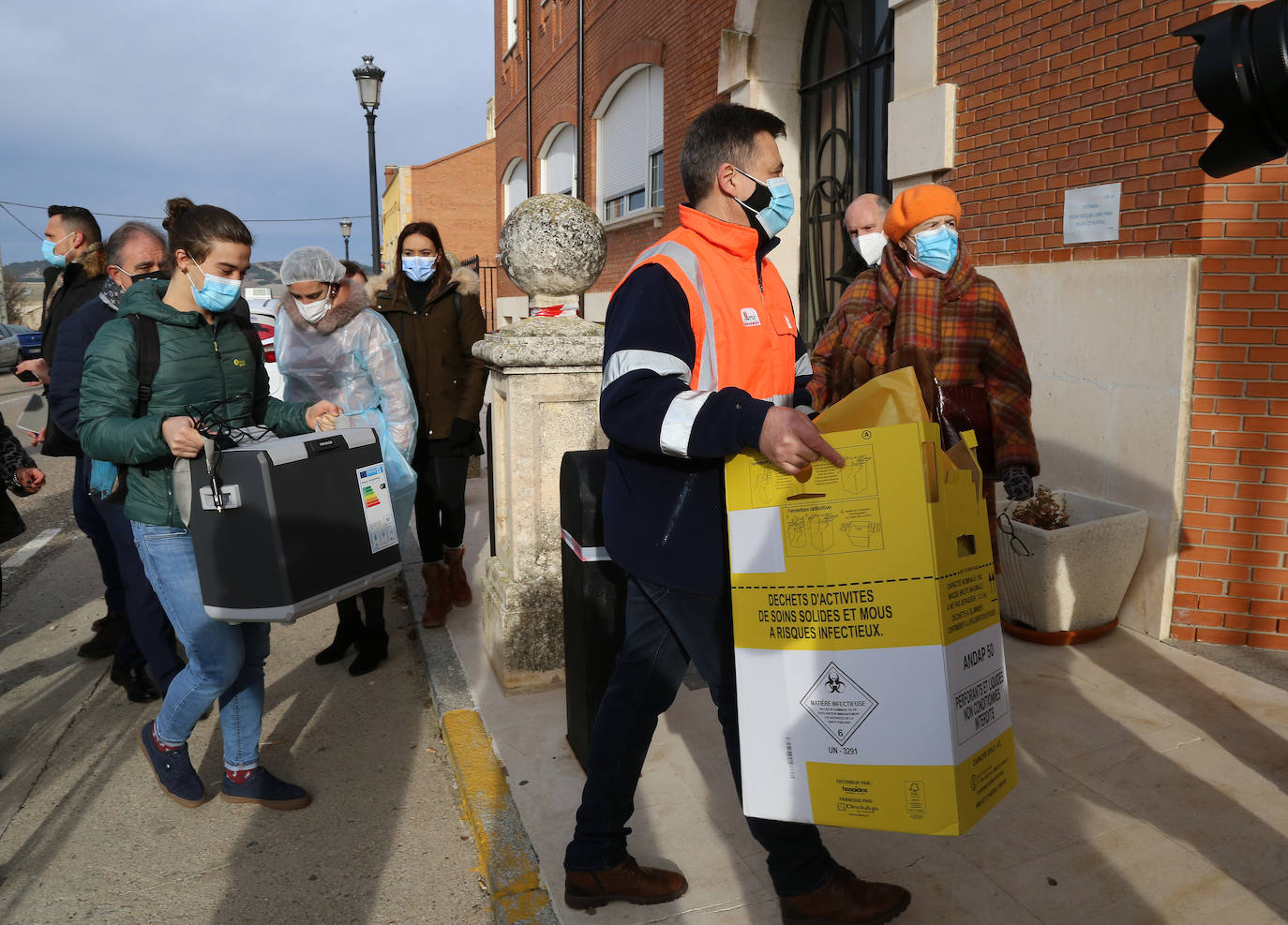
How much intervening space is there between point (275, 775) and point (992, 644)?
2715mm

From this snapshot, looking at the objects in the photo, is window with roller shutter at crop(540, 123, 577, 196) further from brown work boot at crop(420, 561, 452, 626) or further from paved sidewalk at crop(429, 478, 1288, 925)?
paved sidewalk at crop(429, 478, 1288, 925)

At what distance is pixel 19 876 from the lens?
2.96 meters

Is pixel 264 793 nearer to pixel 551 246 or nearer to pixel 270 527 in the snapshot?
pixel 270 527

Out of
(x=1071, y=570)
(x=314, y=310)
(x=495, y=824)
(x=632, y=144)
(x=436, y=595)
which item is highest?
(x=632, y=144)

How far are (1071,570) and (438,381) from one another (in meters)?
3.26

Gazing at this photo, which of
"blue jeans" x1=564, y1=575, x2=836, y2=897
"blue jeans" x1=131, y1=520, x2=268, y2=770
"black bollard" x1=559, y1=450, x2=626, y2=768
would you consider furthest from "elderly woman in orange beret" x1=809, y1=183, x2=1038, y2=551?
"blue jeans" x1=131, y1=520, x2=268, y2=770

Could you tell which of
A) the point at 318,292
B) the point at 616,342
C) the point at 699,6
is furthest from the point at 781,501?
the point at 699,6

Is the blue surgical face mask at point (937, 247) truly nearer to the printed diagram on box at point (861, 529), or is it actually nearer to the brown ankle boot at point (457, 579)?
the printed diagram on box at point (861, 529)

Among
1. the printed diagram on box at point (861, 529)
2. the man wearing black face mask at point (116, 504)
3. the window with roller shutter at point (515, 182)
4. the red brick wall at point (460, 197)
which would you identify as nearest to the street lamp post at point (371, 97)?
the window with roller shutter at point (515, 182)

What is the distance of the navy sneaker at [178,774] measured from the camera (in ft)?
10.8

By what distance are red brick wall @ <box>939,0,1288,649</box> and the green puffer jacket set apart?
3.96m

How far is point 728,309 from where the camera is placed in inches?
87.4

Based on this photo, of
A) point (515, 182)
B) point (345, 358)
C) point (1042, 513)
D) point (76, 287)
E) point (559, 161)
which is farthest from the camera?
point (515, 182)

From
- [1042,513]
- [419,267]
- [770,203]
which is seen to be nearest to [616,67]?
[419,267]
